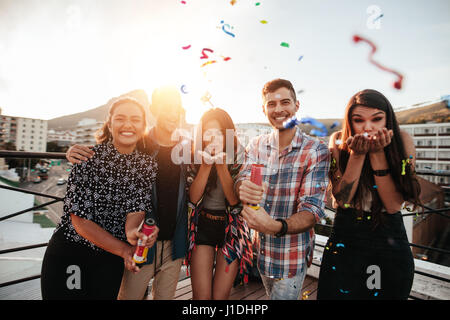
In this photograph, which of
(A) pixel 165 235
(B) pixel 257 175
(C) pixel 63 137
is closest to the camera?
(B) pixel 257 175

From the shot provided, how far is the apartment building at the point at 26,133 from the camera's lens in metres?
111

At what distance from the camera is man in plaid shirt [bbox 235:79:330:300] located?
1.40 metres

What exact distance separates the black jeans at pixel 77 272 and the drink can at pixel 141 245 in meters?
0.30

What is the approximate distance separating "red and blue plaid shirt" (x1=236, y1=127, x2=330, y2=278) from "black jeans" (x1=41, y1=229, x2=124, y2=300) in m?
0.99

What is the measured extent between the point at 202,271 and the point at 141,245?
0.53m

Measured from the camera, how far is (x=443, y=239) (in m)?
43.8

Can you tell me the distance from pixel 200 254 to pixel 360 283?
1.02 meters

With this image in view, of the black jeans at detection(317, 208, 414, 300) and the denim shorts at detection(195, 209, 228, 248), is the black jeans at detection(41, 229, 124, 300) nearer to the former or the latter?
the denim shorts at detection(195, 209, 228, 248)

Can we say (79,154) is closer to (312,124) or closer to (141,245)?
(141,245)

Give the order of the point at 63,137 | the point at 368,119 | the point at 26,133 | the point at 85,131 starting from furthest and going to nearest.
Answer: the point at 63,137 < the point at 85,131 < the point at 26,133 < the point at 368,119

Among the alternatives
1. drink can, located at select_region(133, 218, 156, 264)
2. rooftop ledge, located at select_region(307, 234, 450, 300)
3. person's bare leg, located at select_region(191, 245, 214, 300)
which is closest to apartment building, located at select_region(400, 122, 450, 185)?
rooftop ledge, located at select_region(307, 234, 450, 300)

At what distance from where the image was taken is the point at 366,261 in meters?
1.37

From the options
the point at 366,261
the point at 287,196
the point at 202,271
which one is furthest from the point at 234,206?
the point at 366,261

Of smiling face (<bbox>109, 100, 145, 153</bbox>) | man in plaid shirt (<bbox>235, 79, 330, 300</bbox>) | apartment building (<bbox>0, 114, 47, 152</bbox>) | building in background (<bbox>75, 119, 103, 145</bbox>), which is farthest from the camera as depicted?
building in background (<bbox>75, 119, 103, 145</bbox>)
